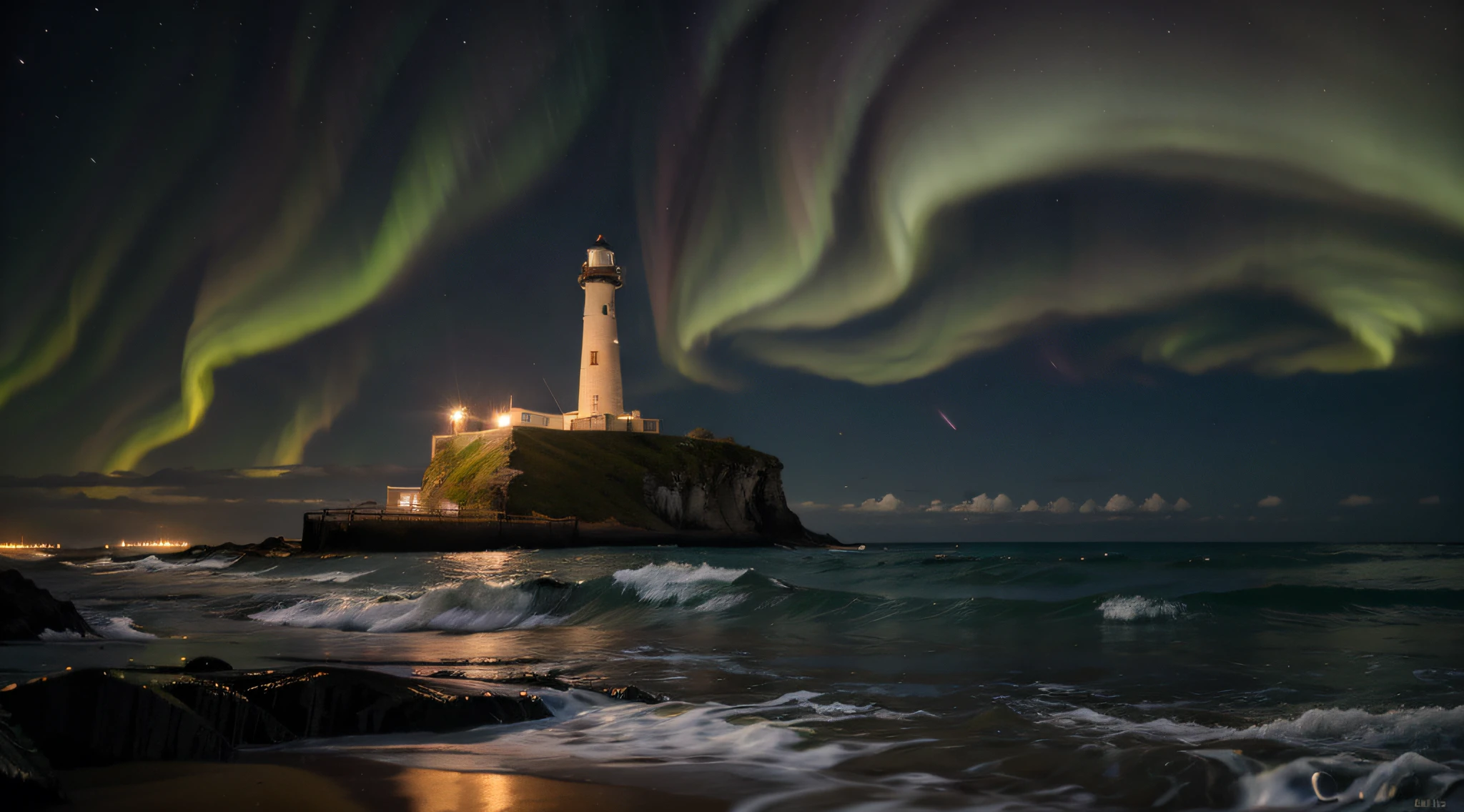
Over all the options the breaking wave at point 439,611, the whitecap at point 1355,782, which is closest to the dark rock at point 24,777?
the whitecap at point 1355,782

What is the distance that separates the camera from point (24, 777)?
4102mm

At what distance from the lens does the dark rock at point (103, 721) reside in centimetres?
493

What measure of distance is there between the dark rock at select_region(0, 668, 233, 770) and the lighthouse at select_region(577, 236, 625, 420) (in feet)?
247

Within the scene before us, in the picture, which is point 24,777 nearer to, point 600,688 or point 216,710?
point 216,710

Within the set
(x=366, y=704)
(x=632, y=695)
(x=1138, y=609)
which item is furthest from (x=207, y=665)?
(x=1138, y=609)

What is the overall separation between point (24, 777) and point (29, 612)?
9.37m

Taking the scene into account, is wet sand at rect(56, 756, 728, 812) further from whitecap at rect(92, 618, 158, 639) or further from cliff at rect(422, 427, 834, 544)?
cliff at rect(422, 427, 834, 544)

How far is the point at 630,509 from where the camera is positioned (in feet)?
251

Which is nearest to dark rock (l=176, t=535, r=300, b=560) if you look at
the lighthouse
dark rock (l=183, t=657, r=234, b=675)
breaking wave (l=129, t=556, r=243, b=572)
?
breaking wave (l=129, t=556, r=243, b=572)

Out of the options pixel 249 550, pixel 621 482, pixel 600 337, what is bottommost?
pixel 249 550

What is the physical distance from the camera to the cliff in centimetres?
7138

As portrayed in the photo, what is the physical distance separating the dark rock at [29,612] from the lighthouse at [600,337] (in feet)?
224

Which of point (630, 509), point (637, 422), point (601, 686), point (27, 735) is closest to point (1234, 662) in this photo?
point (601, 686)

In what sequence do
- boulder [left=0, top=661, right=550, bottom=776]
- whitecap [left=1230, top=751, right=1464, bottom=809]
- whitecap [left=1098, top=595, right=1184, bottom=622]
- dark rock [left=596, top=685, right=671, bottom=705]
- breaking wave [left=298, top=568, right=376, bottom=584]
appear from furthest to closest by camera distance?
breaking wave [left=298, top=568, right=376, bottom=584] < whitecap [left=1098, top=595, right=1184, bottom=622] < dark rock [left=596, top=685, right=671, bottom=705] < boulder [left=0, top=661, right=550, bottom=776] < whitecap [left=1230, top=751, right=1464, bottom=809]
